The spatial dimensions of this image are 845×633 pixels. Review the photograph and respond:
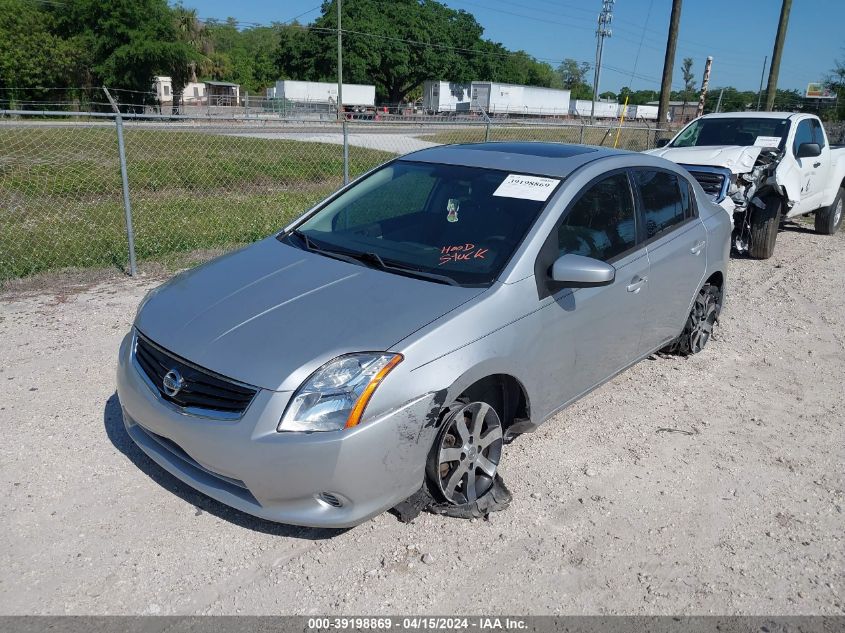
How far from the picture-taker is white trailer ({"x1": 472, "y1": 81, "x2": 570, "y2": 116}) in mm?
59062

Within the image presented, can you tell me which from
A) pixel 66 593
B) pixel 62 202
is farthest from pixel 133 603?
pixel 62 202

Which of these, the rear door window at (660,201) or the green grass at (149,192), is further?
the green grass at (149,192)

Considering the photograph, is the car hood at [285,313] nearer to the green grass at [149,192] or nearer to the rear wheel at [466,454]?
the rear wheel at [466,454]

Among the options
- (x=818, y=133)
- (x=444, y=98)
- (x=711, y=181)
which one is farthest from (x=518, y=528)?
(x=444, y=98)

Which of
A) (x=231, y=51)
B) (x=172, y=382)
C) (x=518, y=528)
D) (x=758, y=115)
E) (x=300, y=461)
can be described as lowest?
(x=518, y=528)

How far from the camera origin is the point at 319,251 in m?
3.82

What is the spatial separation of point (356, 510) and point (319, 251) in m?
1.58

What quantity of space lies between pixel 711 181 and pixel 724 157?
2.36 feet

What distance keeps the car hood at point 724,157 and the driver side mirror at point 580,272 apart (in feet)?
18.6

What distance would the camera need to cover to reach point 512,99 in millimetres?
61062

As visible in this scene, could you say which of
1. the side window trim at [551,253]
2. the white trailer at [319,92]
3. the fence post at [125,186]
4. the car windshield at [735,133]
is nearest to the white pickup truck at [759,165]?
the car windshield at [735,133]

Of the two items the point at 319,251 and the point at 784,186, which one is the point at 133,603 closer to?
the point at 319,251

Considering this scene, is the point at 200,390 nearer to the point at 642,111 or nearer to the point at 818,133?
the point at 818,133

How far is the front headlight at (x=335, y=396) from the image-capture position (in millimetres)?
2688
